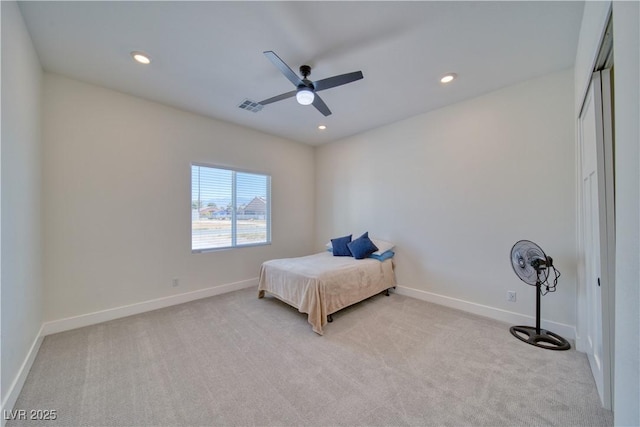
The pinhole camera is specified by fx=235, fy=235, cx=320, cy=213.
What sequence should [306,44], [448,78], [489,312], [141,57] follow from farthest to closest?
1. [489,312]
2. [448,78]
3. [141,57]
4. [306,44]

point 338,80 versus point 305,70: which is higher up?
point 305,70

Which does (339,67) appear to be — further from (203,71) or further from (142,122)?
(142,122)

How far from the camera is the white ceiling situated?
180cm

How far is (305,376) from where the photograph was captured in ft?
6.25

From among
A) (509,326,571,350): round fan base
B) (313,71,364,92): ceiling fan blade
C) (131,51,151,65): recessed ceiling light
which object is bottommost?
(509,326,571,350): round fan base

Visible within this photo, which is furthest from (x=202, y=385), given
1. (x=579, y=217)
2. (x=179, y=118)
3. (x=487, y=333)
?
(x=579, y=217)

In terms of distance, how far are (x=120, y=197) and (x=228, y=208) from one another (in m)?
1.46

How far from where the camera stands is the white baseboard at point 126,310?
8.50ft

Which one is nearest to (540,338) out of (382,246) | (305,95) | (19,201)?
(382,246)

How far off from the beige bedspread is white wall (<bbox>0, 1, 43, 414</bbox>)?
7.43 feet

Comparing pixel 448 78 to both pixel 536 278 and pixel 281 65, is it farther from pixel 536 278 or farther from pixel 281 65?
pixel 536 278

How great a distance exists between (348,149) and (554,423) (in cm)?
418

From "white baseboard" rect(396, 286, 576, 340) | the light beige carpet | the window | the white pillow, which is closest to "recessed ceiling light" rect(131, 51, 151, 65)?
the window

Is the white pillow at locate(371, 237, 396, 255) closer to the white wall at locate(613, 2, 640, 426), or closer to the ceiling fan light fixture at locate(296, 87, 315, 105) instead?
the ceiling fan light fixture at locate(296, 87, 315, 105)
